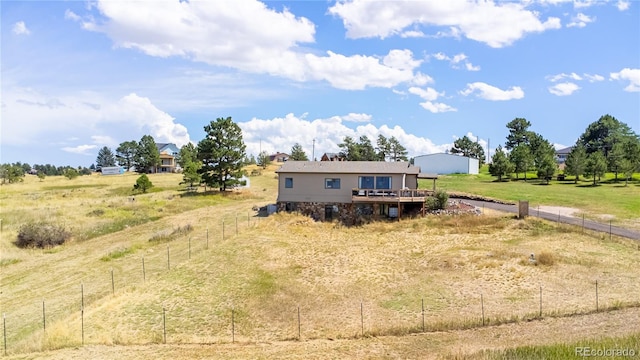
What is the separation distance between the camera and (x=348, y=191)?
4156cm

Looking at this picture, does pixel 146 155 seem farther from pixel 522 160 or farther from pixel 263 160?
pixel 522 160

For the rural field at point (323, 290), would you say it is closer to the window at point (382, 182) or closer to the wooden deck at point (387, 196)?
the wooden deck at point (387, 196)

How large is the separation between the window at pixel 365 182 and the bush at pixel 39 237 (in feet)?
85.3

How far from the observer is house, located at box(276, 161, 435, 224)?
40344mm

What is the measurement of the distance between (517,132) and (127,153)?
10733 centimetres

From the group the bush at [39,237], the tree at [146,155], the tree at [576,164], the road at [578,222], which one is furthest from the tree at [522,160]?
the tree at [146,155]

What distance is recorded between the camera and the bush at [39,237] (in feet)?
121

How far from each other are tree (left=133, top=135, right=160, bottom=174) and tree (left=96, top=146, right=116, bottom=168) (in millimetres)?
67481

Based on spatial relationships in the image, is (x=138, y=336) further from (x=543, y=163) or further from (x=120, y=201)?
(x=543, y=163)

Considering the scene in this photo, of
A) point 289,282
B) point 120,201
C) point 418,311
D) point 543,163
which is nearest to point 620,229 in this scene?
point 418,311

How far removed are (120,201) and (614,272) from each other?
49.4 m

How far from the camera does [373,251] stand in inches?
1181

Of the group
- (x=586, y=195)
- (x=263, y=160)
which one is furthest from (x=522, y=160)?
(x=263, y=160)

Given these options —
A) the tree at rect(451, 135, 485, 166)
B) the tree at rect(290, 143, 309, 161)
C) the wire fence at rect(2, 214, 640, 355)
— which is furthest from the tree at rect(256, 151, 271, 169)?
the wire fence at rect(2, 214, 640, 355)
